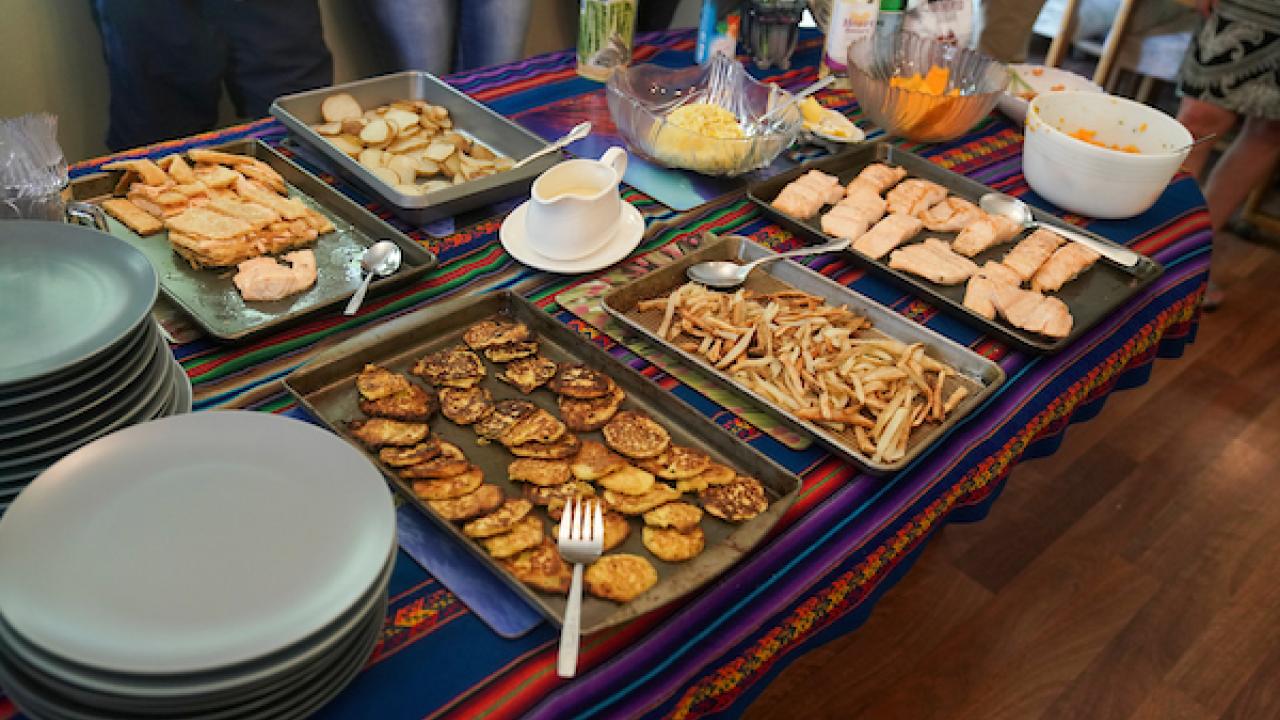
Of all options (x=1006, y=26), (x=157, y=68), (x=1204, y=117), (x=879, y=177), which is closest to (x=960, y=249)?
(x=879, y=177)

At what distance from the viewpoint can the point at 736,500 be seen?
1.11 metres

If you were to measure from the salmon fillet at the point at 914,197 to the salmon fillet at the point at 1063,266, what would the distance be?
266 mm

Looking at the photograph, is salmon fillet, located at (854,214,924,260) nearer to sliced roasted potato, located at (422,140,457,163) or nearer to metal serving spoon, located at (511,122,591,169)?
metal serving spoon, located at (511,122,591,169)

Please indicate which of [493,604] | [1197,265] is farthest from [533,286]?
[1197,265]

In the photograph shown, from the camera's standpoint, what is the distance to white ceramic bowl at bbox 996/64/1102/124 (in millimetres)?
2334

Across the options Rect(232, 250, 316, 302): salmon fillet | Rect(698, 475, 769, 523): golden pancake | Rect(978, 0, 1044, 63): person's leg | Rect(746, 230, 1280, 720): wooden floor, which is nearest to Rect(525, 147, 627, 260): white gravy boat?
Rect(232, 250, 316, 302): salmon fillet

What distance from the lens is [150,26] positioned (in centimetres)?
248

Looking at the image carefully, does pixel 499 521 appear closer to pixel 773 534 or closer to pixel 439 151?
pixel 773 534

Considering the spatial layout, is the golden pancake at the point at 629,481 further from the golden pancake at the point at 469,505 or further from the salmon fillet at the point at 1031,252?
the salmon fillet at the point at 1031,252

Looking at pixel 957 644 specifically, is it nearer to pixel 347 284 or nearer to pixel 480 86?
pixel 347 284

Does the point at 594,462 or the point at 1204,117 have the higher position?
the point at 594,462

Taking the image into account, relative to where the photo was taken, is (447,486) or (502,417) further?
(502,417)

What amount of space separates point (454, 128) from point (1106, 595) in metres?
2.01

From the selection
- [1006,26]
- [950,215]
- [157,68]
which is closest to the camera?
[950,215]
